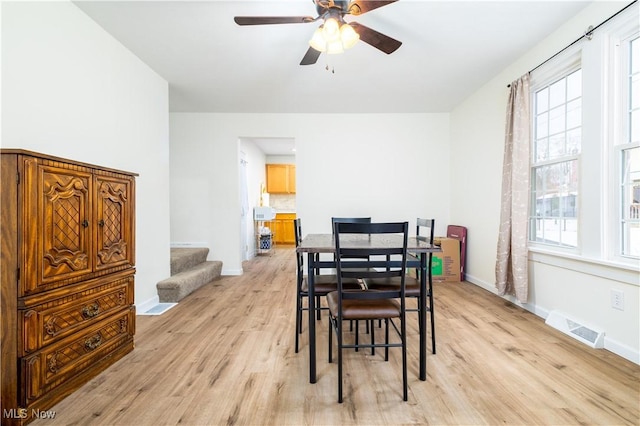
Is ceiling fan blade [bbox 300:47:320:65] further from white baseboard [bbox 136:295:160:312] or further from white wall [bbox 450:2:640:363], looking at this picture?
white baseboard [bbox 136:295:160:312]

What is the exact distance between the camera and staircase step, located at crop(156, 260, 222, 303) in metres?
3.20

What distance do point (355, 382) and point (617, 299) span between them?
2.00 m

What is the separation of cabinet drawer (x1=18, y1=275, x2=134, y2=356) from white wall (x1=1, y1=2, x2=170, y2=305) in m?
1.04

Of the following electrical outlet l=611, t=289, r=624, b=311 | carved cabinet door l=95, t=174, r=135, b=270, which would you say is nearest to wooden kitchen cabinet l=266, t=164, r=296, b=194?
carved cabinet door l=95, t=174, r=135, b=270

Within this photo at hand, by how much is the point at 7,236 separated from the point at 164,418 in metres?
1.18

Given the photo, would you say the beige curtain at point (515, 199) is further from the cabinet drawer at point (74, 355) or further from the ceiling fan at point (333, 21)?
the cabinet drawer at point (74, 355)

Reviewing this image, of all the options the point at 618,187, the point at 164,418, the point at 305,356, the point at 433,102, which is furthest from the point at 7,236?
the point at 433,102

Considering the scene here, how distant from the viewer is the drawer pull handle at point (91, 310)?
1681 mm

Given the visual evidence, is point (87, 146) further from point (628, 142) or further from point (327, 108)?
point (628, 142)

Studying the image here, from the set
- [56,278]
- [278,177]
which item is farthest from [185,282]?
[278,177]

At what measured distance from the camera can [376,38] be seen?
203cm

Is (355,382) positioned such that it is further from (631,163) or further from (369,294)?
(631,163)

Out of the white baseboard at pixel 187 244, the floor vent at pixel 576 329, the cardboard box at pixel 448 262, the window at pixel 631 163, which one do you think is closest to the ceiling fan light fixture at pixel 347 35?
the window at pixel 631 163
